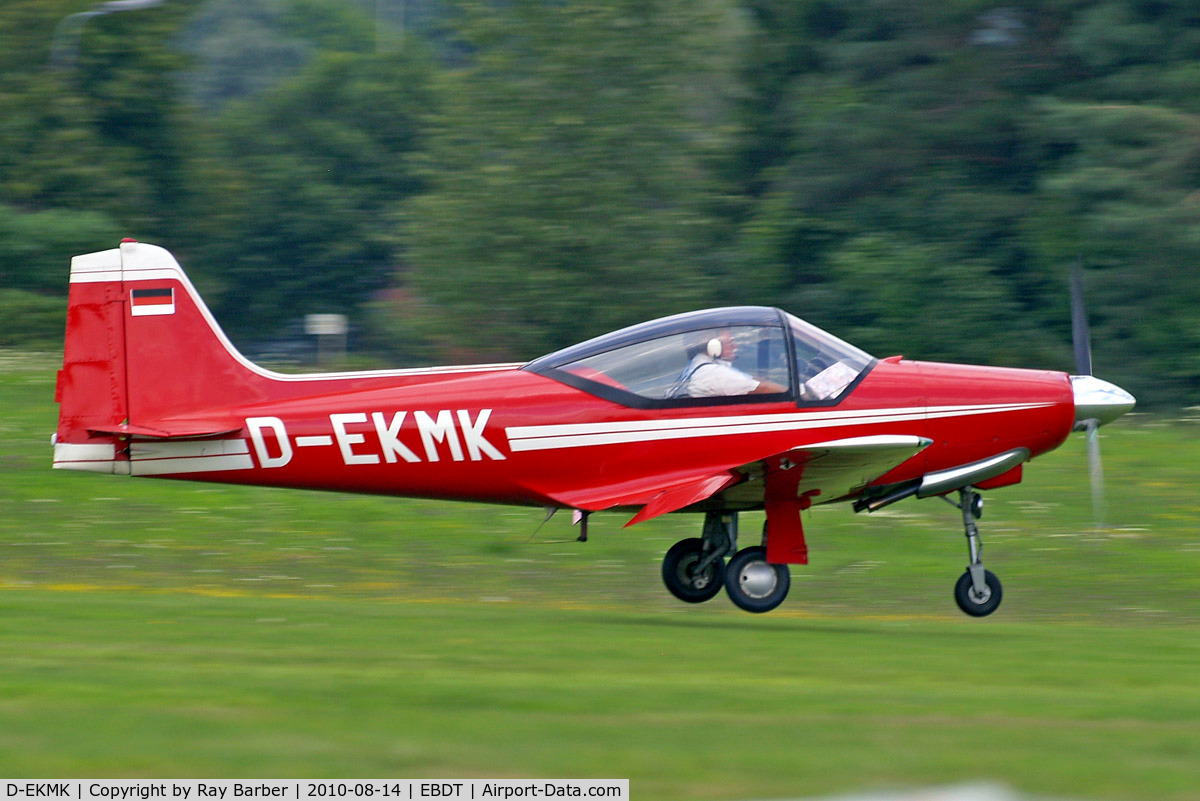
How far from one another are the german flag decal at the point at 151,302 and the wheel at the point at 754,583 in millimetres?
4595

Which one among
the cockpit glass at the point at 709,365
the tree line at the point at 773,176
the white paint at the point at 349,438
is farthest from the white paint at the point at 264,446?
the tree line at the point at 773,176

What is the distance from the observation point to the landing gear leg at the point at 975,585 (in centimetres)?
1106

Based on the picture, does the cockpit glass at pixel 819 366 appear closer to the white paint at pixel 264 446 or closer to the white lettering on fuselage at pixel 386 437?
the white lettering on fuselage at pixel 386 437

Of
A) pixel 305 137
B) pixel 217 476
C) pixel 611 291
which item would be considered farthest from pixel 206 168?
pixel 217 476

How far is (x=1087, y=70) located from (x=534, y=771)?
99.3 ft

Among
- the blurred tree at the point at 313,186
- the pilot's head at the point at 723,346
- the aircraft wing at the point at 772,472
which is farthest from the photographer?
the blurred tree at the point at 313,186

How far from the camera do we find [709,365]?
1046cm

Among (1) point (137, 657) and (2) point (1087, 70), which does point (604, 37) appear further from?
(1) point (137, 657)

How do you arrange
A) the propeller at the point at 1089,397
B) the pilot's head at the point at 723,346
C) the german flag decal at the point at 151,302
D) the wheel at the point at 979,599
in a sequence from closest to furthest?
the pilot's head at the point at 723,346
the german flag decal at the point at 151,302
the propeller at the point at 1089,397
the wheel at the point at 979,599

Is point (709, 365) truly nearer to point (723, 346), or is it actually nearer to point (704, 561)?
point (723, 346)

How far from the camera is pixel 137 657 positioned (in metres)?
8.08

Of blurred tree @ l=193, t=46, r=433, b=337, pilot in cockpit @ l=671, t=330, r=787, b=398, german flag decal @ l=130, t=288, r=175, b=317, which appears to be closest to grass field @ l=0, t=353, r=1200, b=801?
pilot in cockpit @ l=671, t=330, r=787, b=398

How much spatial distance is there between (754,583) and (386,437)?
9.44 feet

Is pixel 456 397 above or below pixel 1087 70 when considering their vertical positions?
below
